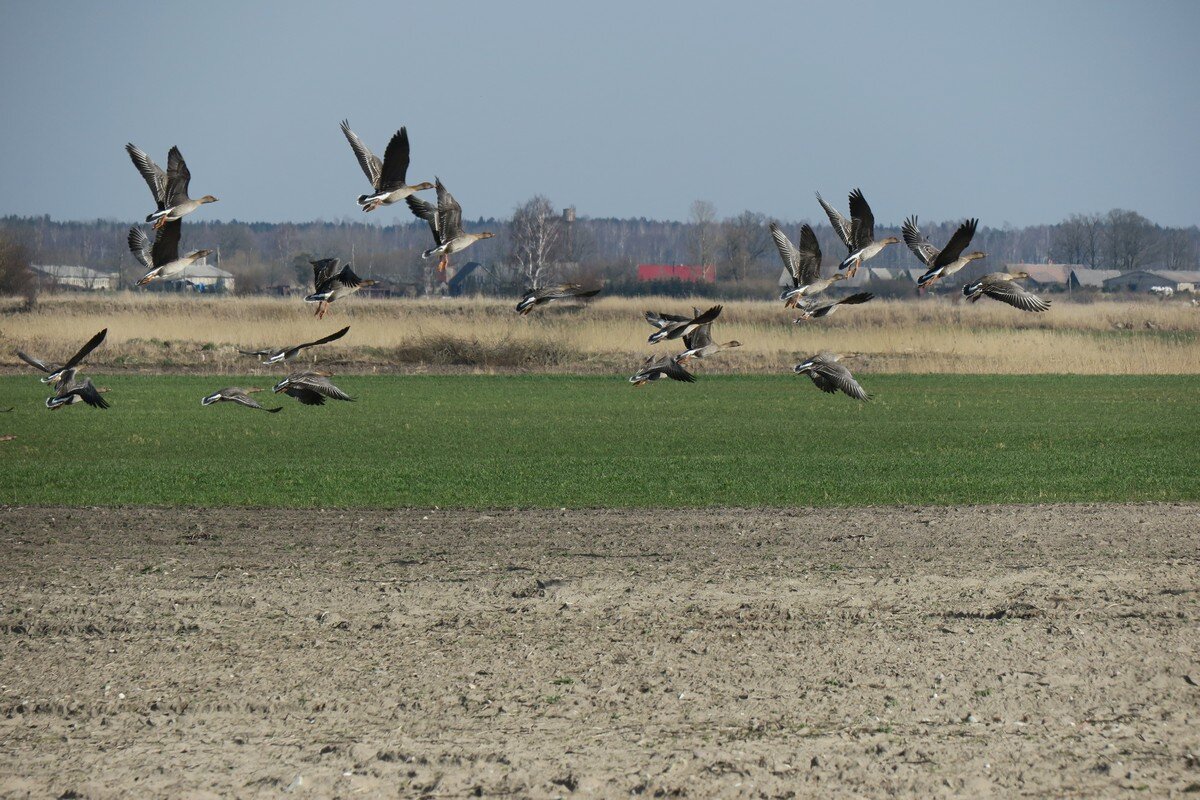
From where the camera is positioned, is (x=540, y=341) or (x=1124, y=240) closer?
(x=540, y=341)

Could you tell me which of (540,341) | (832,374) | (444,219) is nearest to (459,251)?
(444,219)

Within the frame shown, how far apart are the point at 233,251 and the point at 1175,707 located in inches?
6334

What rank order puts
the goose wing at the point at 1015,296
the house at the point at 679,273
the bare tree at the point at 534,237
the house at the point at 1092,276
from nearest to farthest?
the goose wing at the point at 1015,296, the bare tree at the point at 534,237, the house at the point at 1092,276, the house at the point at 679,273

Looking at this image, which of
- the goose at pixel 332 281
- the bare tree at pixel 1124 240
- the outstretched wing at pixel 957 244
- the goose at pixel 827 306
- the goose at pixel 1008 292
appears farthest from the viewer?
the bare tree at pixel 1124 240

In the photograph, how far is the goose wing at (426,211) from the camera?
13602 millimetres

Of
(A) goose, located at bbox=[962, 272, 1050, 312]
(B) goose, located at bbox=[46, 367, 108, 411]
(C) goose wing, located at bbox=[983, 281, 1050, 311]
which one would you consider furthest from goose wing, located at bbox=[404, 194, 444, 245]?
(C) goose wing, located at bbox=[983, 281, 1050, 311]

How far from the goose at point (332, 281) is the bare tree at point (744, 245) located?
123m

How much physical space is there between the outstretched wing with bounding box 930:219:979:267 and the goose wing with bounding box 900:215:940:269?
308 millimetres

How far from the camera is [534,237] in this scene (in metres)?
76.1

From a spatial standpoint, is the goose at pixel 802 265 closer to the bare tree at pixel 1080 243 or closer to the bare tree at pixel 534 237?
the bare tree at pixel 534 237

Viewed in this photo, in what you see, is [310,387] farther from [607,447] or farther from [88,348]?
[607,447]

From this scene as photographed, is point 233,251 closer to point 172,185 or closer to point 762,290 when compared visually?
point 762,290

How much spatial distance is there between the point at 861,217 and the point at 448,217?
13.0 ft

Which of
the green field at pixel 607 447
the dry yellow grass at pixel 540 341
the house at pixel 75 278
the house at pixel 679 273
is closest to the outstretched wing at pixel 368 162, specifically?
the green field at pixel 607 447
